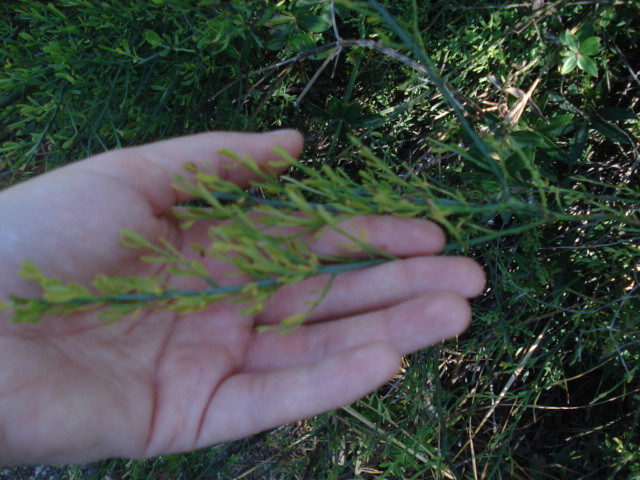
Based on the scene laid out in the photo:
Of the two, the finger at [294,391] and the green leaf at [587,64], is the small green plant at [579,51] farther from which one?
the finger at [294,391]

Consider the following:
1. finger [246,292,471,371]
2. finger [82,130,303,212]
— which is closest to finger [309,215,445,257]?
finger [246,292,471,371]

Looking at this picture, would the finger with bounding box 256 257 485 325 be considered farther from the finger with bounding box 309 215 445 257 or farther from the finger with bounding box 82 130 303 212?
the finger with bounding box 82 130 303 212

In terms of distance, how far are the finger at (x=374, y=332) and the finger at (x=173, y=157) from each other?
1.39ft

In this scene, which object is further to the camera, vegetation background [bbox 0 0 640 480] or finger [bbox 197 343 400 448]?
vegetation background [bbox 0 0 640 480]

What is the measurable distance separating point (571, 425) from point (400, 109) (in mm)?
1291

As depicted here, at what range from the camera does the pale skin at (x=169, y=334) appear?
1170mm

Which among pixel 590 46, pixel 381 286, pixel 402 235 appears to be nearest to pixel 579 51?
pixel 590 46

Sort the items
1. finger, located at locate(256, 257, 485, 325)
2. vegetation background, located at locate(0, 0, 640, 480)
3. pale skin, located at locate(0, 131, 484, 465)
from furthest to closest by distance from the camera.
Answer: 1. vegetation background, located at locate(0, 0, 640, 480)
2. finger, located at locate(256, 257, 485, 325)
3. pale skin, located at locate(0, 131, 484, 465)

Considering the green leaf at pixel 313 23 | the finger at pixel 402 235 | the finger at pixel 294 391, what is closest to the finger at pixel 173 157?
the finger at pixel 402 235

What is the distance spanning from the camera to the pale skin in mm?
1170

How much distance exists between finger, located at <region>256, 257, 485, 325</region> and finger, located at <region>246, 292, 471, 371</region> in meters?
0.05

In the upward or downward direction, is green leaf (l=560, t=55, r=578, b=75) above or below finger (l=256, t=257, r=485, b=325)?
above

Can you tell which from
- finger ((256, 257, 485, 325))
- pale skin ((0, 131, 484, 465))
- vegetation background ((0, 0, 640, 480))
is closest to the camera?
pale skin ((0, 131, 484, 465))

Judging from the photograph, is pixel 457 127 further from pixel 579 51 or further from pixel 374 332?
pixel 374 332
